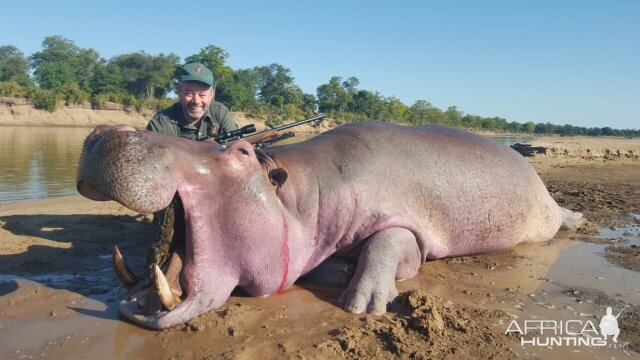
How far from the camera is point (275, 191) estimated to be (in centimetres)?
328

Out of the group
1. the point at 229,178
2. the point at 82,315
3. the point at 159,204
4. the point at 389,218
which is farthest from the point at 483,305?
the point at 82,315

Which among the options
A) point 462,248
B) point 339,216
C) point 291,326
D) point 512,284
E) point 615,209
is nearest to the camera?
point 291,326

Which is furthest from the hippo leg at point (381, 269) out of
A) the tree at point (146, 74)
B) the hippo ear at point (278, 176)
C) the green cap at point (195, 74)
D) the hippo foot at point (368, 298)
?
the tree at point (146, 74)

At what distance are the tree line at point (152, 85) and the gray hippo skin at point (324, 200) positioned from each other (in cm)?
4355

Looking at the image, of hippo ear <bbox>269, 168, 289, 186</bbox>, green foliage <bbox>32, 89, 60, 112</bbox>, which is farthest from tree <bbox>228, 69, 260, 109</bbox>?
hippo ear <bbox>269, 168, 289, 186</bbox>

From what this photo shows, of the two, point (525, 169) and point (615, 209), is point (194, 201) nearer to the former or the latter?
point (525, 169)

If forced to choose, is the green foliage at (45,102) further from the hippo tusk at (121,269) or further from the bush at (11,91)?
the hippo tusk at (121,269)

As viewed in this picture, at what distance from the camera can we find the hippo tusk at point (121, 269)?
2.98 m

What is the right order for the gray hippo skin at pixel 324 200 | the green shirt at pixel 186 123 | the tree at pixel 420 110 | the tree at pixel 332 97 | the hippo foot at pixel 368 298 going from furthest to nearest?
the tree at pixel 420 110, the tree at pixel 332 97, the green shirt at pixel 186 123, the hippo foot at pixel 368 298, the gray hippo skin at pixel 324 200

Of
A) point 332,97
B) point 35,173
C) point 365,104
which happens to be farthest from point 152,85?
point 35,173

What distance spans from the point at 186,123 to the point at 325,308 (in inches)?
134

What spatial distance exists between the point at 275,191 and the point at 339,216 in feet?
1.94

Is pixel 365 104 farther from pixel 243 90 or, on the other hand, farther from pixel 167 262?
pixel 167 262

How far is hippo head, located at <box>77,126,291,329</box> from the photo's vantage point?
8.18ft
